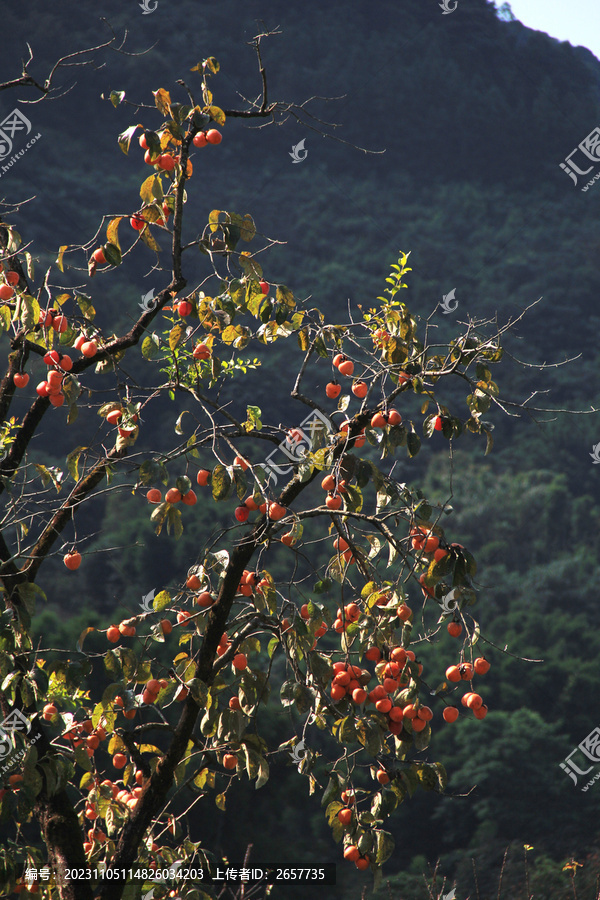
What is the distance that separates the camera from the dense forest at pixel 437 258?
14.3ft

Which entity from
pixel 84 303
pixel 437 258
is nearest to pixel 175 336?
pixel 84 303

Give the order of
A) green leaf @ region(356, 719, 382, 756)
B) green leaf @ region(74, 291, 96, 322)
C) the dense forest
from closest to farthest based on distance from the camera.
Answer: green leaf @ region(356, 719, 382, 756)
green leaf @ region(74, 291, 96, 322)
the dense forest

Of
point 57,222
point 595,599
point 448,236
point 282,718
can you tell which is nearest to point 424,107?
point 448,236

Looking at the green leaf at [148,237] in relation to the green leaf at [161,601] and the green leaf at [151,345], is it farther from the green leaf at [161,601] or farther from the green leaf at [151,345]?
the green leaf at [161,601]

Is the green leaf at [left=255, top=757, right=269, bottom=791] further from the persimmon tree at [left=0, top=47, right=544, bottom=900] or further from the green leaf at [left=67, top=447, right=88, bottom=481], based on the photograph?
the green leaf at [left=67, top=447, right=88, bottom=481]

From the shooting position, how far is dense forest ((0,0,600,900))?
435 cm

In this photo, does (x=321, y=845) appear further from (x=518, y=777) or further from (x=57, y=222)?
(x=57, y=222)

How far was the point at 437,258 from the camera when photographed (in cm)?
876

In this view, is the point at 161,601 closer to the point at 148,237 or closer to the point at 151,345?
the point at 151,345

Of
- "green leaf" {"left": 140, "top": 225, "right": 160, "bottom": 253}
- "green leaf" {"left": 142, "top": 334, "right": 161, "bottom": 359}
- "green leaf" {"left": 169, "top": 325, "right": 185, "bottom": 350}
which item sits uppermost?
"green leaf" {"left": 140, "top": 225, "right": 160, "bottom": 253}

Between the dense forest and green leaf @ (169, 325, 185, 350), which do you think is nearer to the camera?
green leaf @ (169, 325, 185, 350)

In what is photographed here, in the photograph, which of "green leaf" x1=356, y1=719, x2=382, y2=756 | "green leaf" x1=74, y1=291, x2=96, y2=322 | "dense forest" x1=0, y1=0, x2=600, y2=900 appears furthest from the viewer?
"dense forest" x1=0, y1=0, x2=600, y2=900

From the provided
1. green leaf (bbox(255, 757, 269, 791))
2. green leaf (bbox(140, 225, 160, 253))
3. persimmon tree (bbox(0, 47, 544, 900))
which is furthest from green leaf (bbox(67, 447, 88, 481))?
green leaf (bbox(255, 757, 269, 791))

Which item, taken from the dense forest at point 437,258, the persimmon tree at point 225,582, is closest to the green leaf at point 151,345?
the persimmon tree at point 225,582
